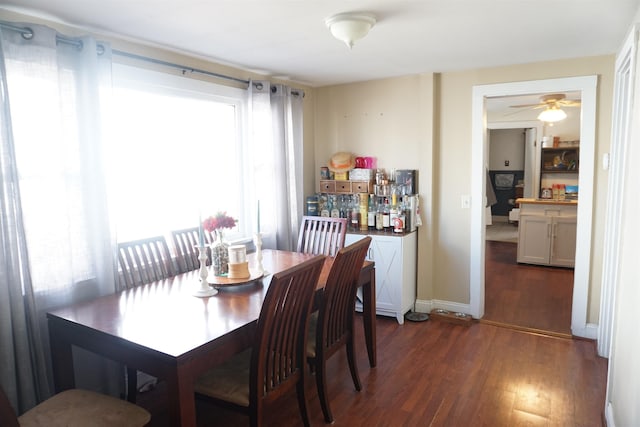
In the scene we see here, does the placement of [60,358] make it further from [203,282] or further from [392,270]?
[392,270]

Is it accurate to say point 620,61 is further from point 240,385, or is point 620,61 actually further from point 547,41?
point 240,385

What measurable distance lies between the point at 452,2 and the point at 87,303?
239cm

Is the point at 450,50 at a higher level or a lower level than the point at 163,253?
higher

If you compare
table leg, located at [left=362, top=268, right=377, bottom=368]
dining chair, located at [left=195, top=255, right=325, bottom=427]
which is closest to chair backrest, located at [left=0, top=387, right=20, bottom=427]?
dining chair, located at [left=195, top=255, right=325, bottom=427]

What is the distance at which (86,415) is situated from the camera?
5.68ft

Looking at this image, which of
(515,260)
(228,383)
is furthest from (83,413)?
(515,260)

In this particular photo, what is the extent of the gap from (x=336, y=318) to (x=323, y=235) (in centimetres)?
103

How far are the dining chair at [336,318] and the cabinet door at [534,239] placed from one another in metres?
4.03

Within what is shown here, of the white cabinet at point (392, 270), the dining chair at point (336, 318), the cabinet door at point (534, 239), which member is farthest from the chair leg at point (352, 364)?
the cabinet door at point (534, 239)

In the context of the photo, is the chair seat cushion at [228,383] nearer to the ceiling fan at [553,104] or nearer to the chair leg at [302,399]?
the chair leg at [302,399]

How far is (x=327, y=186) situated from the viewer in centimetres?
440

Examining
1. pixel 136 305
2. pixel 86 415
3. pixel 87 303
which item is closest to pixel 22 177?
pixel 87 303

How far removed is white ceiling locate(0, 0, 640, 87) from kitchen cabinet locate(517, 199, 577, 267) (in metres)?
2.84

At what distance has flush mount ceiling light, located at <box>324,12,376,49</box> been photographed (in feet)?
7.45
